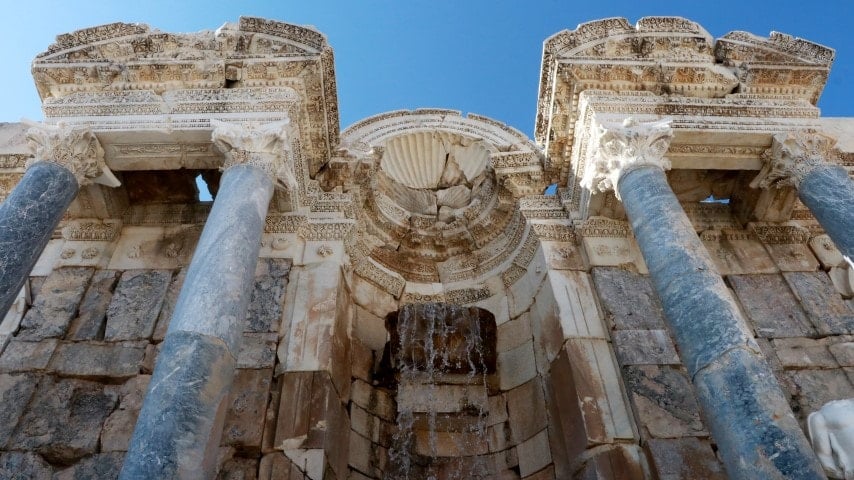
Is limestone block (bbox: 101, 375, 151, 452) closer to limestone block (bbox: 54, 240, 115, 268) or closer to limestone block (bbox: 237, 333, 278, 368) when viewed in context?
limestone block (bbox: 237, 333, 278, 368)

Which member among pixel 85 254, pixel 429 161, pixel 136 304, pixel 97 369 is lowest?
pixel 97 369

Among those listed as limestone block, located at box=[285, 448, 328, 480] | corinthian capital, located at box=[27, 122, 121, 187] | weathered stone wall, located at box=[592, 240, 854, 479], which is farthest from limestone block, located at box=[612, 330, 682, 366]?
corinthian capital, located at box=[27, 122, 121, 187]

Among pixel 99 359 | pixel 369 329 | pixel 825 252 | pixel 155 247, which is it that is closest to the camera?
pixel 99 359

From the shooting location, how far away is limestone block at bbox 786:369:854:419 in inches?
286

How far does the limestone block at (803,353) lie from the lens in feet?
24.9

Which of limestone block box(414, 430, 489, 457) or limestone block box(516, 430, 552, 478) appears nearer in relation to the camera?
limestone block box(516, 430, 552, 478)

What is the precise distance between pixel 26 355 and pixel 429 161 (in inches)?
292

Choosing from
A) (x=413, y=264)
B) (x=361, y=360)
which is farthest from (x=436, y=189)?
(x=361, y=360)

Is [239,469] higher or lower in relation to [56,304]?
lower

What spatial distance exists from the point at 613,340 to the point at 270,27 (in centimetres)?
628

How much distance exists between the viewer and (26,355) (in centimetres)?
746

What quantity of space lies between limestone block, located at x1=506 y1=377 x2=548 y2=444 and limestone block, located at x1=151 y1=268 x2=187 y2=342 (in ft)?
14.6

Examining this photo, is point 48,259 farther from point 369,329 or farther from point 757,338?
point 757,338

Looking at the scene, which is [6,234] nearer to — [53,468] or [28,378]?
[28,378]
